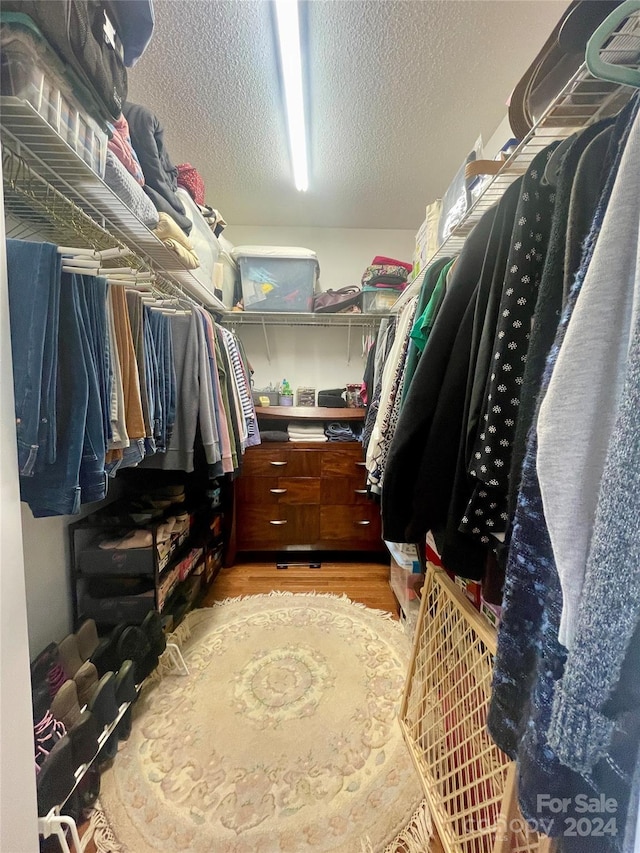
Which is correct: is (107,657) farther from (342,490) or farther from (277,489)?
(342,490)

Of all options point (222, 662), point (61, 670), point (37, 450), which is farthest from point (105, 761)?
point (37, 450)

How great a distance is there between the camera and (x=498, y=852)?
64 centimetres

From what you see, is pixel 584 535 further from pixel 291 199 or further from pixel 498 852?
pixel 291 199

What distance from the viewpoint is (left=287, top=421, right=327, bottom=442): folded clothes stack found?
2.21 m

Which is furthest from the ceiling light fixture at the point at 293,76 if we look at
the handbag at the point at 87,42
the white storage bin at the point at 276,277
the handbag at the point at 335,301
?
the handbag at the point at 335,301

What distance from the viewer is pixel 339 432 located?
224 cm

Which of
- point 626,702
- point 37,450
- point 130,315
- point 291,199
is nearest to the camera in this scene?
point 626,702

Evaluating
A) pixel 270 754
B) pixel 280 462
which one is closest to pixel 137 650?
pixel 270 754

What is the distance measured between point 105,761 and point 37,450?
1097 millimetres

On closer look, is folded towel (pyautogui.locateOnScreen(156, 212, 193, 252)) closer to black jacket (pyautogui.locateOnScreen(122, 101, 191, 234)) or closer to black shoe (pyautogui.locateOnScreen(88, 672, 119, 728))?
black jacket (pyautogui.locateOnScreen(122, 101, 191, 234))

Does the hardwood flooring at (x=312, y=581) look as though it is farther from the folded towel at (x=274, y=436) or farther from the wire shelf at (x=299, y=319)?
the wire shelf at (x=299, y=319)

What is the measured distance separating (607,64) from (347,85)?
1324 millimetres

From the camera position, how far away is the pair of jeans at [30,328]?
0.58m

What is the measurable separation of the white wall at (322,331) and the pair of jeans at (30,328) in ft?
6.37
